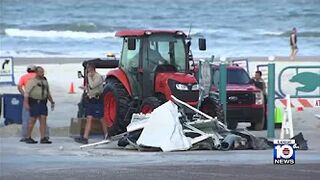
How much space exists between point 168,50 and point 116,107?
1595mm

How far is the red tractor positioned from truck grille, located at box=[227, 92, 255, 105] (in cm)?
194

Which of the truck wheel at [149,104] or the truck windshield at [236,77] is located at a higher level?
the truck windshield at [236,77]

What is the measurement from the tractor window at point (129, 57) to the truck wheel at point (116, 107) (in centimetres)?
43

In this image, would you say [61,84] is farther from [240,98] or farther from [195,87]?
[195,87]

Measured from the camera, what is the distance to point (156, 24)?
2852 inches

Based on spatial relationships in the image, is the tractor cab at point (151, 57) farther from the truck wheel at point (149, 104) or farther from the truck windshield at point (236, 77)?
the truck windshield at point (236, 77)

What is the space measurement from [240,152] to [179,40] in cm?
385

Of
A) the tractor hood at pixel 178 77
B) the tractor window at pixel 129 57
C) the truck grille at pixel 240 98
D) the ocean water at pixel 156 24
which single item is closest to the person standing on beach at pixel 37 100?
the tractor window at pixel 129 57

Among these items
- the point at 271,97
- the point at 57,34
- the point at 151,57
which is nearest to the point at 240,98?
the point at 271,97

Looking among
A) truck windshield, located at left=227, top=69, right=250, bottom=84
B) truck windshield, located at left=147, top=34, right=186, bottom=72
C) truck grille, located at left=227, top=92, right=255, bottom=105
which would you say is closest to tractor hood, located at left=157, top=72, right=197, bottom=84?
truck windshield, located at left=147, top=34, right=186, bottom=72

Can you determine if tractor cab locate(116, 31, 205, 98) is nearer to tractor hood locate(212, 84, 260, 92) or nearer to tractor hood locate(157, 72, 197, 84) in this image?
tractor hood locate(157, 72, 197, 84)

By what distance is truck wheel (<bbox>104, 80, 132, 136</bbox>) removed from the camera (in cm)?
1647

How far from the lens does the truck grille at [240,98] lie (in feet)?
61.3

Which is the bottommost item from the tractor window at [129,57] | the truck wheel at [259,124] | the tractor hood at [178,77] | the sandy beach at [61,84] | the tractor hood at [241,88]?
the truck wheel at [259,124]
